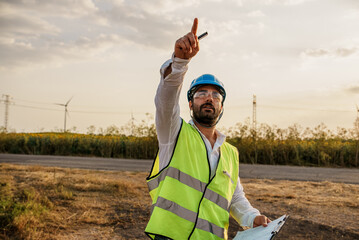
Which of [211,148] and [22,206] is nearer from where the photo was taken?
[211,148]

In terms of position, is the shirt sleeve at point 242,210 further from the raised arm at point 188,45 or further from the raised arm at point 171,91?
the raised arm at point 188,45

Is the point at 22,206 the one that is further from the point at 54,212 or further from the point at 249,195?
the point at 249,195

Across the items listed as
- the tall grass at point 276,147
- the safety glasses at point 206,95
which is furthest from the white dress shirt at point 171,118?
the tall grass at point 276,147

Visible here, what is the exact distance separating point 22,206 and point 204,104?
3625mm

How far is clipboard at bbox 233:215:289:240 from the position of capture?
2641 millimetres

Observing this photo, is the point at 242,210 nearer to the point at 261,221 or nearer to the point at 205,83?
the point at 261,221

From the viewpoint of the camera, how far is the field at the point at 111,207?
5.26 meters

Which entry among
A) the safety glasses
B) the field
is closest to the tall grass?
the field

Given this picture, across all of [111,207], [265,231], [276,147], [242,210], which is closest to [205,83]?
[242,210]

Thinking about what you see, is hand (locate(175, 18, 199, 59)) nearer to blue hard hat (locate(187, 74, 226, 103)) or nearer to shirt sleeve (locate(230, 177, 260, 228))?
blue hard hat (locate(187, 74, 226, 103))

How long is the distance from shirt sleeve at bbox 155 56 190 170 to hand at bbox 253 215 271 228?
2.87ft

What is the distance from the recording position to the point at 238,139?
689 inches

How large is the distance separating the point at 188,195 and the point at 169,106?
626mm

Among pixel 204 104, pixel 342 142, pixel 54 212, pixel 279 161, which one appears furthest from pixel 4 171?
pixel 342 142
